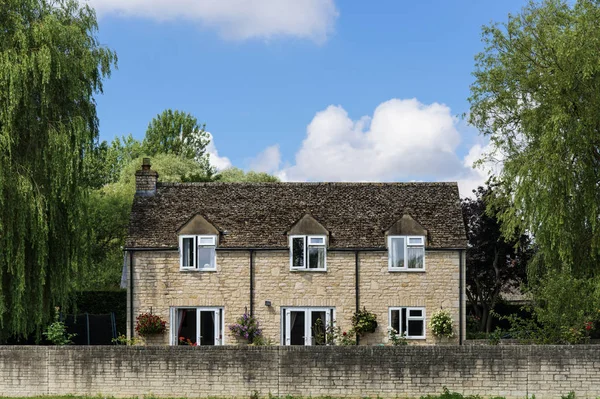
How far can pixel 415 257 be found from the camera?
104ft

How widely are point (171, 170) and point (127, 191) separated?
9.04 m

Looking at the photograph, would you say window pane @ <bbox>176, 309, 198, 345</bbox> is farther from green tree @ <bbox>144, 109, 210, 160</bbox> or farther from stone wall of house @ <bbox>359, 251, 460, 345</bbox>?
green tree @ <bbox>144, 109, 210, 160</bbox>

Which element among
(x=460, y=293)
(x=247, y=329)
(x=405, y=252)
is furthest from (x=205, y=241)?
(x=460, y=293)

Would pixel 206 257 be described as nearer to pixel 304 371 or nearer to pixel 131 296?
pixel 131 296

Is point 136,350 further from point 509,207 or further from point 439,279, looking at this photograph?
point 509,207

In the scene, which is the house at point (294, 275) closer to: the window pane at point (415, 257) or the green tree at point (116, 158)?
the window pane at point (415, 257)

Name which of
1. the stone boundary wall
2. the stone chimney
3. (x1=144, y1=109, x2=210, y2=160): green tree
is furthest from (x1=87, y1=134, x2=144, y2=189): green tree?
the stone boundary wall

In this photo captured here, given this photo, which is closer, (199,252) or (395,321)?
(395,321)

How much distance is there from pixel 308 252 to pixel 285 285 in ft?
4.91

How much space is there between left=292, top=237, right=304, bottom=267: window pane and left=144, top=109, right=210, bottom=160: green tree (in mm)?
49203

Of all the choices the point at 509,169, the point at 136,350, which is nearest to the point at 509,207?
the point at 509,169

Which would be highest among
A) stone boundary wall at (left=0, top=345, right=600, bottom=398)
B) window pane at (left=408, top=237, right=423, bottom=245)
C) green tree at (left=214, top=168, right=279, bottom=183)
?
green tree at (left=214, top=168, right=279, bottom=183)

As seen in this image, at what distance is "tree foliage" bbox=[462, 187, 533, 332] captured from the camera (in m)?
40.9

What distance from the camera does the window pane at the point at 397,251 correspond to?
31641mm
